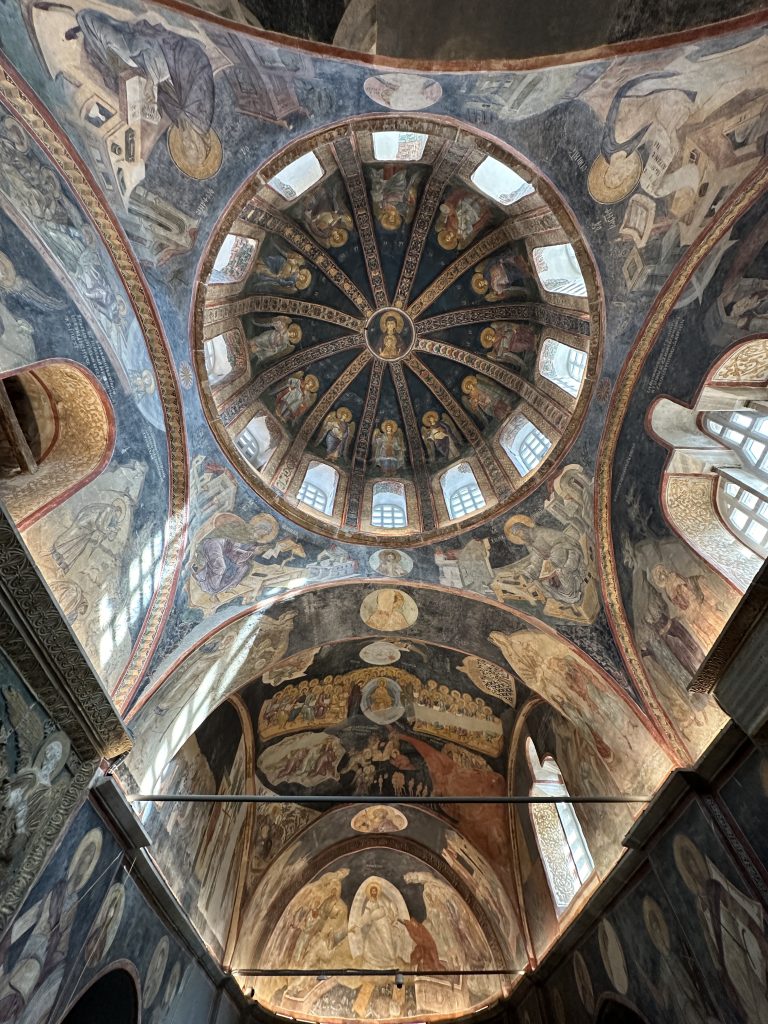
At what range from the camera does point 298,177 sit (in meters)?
10.9

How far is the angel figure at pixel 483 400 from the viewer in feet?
43.8

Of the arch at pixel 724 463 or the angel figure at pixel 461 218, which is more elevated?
the angel figure at pixel 461 218

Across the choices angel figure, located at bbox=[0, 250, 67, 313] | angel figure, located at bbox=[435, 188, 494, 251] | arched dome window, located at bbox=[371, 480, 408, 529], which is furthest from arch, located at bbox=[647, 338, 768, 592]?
angel figure, located at bbox=[0, 250, 67, 313]

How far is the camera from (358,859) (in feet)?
49.8

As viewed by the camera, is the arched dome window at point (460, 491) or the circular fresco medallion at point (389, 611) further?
the arched dome window at point (460, 491)

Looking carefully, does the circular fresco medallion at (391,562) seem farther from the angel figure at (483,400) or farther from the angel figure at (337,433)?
the angel figure at (483,400)

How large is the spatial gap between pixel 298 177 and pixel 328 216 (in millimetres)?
1460

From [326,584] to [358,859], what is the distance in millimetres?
8675

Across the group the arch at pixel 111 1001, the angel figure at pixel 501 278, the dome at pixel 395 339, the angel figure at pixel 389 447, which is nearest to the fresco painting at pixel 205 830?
the arch at pixel 111 1001

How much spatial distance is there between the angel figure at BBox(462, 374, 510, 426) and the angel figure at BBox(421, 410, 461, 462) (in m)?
0.65

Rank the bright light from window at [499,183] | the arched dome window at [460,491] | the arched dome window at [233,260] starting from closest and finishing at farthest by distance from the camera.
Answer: the bright light from window at [499,183], the arched dome window at [233,260], the arched dome window at [460,491]

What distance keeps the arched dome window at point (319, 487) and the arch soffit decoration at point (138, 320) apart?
3.31m

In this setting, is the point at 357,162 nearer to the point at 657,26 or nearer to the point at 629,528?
the point at 657,26

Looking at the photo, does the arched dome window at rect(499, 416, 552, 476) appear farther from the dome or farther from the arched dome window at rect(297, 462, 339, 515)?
the arched dome window at rect(297, 462, 339, 515)
